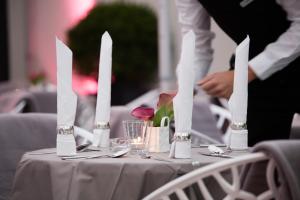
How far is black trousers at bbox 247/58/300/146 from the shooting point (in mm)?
2348

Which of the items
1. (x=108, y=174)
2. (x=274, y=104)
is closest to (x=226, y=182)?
(x=108, y=174)

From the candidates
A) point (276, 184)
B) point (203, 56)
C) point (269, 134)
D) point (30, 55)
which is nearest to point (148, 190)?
point (276, 184)

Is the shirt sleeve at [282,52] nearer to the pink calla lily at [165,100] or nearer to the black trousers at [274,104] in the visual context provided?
the black trousers at [274,104]

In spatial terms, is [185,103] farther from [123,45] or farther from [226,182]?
[123,45]

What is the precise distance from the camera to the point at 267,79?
2.35 meters

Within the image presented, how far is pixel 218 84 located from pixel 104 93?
1.16 feet

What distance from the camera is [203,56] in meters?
2.74

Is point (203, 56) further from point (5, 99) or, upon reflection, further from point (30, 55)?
point (30, 55)

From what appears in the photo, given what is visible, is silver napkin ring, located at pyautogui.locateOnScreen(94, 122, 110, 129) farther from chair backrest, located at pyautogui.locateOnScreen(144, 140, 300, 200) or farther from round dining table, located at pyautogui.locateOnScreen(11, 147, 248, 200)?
chair backrest, located at pyautogui.locateOnScreen(144, 140, 300, 200)

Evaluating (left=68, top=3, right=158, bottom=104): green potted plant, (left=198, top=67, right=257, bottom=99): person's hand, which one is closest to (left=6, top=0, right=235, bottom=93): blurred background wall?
(left=68, top=3, right=158, bottom=104): green potted plant

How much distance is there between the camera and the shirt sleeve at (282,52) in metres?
2.24

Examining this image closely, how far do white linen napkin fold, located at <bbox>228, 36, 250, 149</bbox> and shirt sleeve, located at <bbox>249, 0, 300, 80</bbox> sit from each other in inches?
4.0

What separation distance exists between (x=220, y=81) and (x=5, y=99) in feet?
9.28

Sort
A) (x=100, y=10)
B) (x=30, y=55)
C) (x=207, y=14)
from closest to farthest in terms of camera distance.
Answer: (x=207, y=14), (x=100, y=10), (x=30, y=55)
